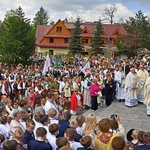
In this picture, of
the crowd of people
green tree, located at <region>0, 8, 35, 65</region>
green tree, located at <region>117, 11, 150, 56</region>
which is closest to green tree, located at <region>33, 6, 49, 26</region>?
green tree, located at <region>117, 11, 150, 56</region>

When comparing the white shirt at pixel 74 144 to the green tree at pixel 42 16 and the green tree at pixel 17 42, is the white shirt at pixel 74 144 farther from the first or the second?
the green tree at pixel 42 16

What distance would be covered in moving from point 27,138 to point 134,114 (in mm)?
7039

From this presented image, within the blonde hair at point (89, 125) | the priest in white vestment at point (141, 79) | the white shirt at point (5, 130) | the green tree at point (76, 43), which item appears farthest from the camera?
the green tree at point (76, 43)

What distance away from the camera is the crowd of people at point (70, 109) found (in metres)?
5.26

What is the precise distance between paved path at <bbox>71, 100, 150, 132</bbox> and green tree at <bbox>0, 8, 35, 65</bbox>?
19.4 metres

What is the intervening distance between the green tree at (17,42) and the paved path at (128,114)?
19.4m

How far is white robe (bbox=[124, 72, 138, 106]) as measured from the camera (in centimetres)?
1242

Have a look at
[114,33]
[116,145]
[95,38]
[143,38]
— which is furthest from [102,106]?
[114,33]

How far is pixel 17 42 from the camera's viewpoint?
30719mm

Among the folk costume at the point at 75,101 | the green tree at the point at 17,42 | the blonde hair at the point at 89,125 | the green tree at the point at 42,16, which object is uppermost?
the green tree at the point at 42,16

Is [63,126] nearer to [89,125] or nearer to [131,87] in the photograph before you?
[89,125]

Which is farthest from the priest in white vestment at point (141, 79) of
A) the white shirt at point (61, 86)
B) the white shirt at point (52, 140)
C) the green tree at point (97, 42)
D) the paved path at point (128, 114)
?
the green tree at point (97, 42)

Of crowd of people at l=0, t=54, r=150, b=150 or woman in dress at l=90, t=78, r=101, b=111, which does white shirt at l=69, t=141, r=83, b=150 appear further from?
woman in dress at l=90, t=78, r=101, b=111

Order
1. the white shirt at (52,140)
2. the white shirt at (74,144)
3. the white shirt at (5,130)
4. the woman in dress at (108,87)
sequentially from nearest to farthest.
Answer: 1. the white shirt at (74,144)
2. the white shirt at (52,140)
3. the white shirt at (5,130)
4. the woman in dress at (108,87)
